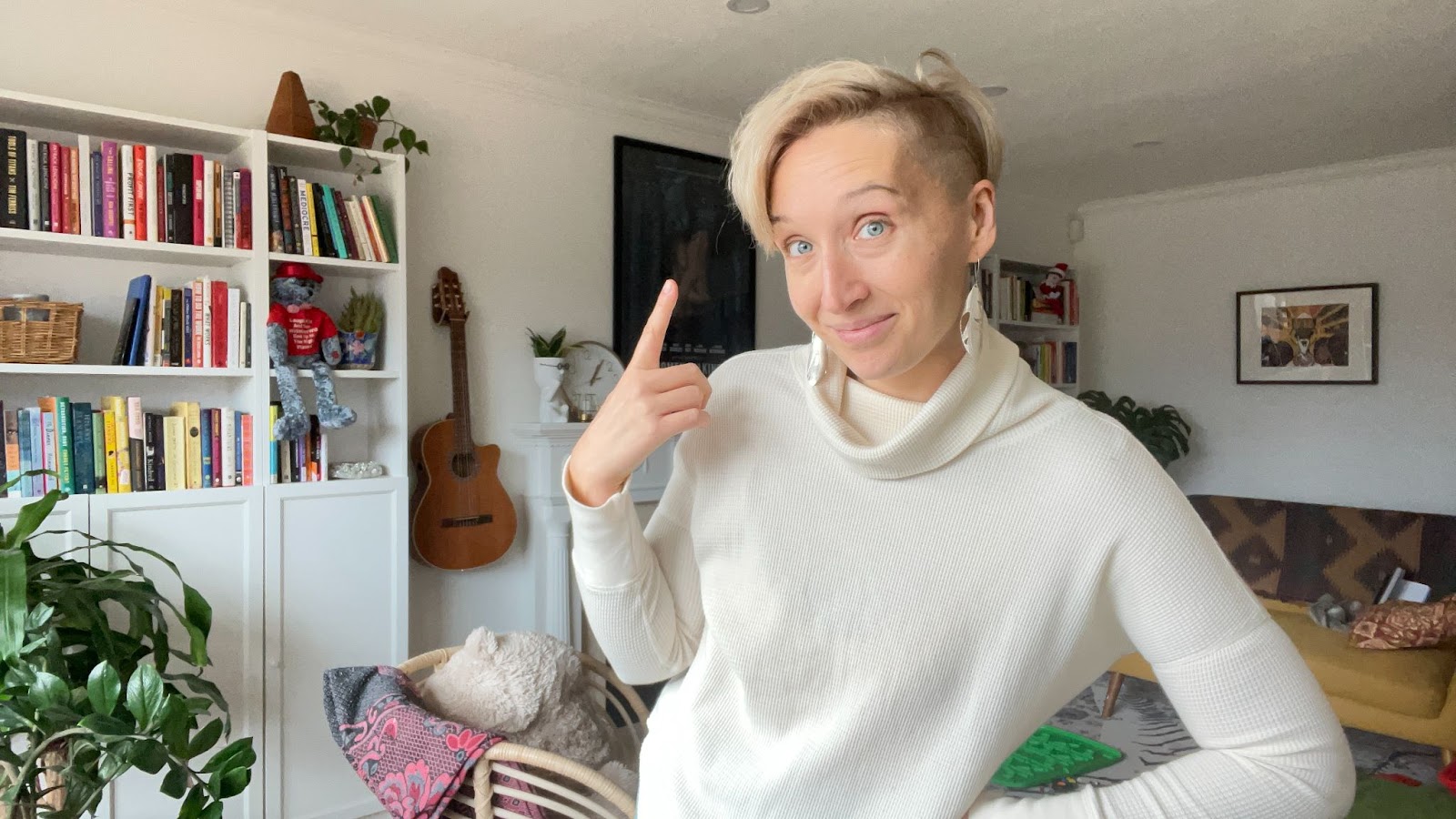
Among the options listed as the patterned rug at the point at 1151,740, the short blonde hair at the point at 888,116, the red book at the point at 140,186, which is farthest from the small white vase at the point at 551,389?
the short blonde hair at the point at 888,116

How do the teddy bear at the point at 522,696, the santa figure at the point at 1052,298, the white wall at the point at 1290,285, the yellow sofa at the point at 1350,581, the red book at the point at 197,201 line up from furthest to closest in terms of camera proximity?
the santa figure at the point at 1052,298, the white wall at the point at 1290,285, the yellow sofa at the point at 1350,581, the red book at the point at 197,201, the teddy bear at the point at 522,696

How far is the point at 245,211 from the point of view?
2.47 m

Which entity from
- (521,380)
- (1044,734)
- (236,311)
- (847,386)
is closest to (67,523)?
(236,311)

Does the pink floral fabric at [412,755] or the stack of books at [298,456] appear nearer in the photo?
the pink floral fabric at [412,755]

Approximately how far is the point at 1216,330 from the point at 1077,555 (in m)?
5.07

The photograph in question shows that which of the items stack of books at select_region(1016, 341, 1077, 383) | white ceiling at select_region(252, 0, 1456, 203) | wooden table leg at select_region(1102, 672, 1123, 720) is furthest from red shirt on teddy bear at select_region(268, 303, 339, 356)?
stack of books at select_region(1016, 341, 1077, 383)

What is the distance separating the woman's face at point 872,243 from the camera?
712mm

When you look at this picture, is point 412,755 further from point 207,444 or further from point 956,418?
point 956,418

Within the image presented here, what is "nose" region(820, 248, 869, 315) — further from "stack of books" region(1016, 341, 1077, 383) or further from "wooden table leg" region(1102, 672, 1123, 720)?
"stack of books" region(1016, 341, 1077, 383)

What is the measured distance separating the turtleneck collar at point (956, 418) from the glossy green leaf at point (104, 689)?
1517 mm

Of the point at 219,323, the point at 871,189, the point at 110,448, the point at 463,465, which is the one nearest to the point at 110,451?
the point at 110,448

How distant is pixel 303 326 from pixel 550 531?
3.76 feet

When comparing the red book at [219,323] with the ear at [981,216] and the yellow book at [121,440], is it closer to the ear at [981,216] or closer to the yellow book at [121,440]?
the yellow book at [121,440]

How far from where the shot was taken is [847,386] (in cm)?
83
